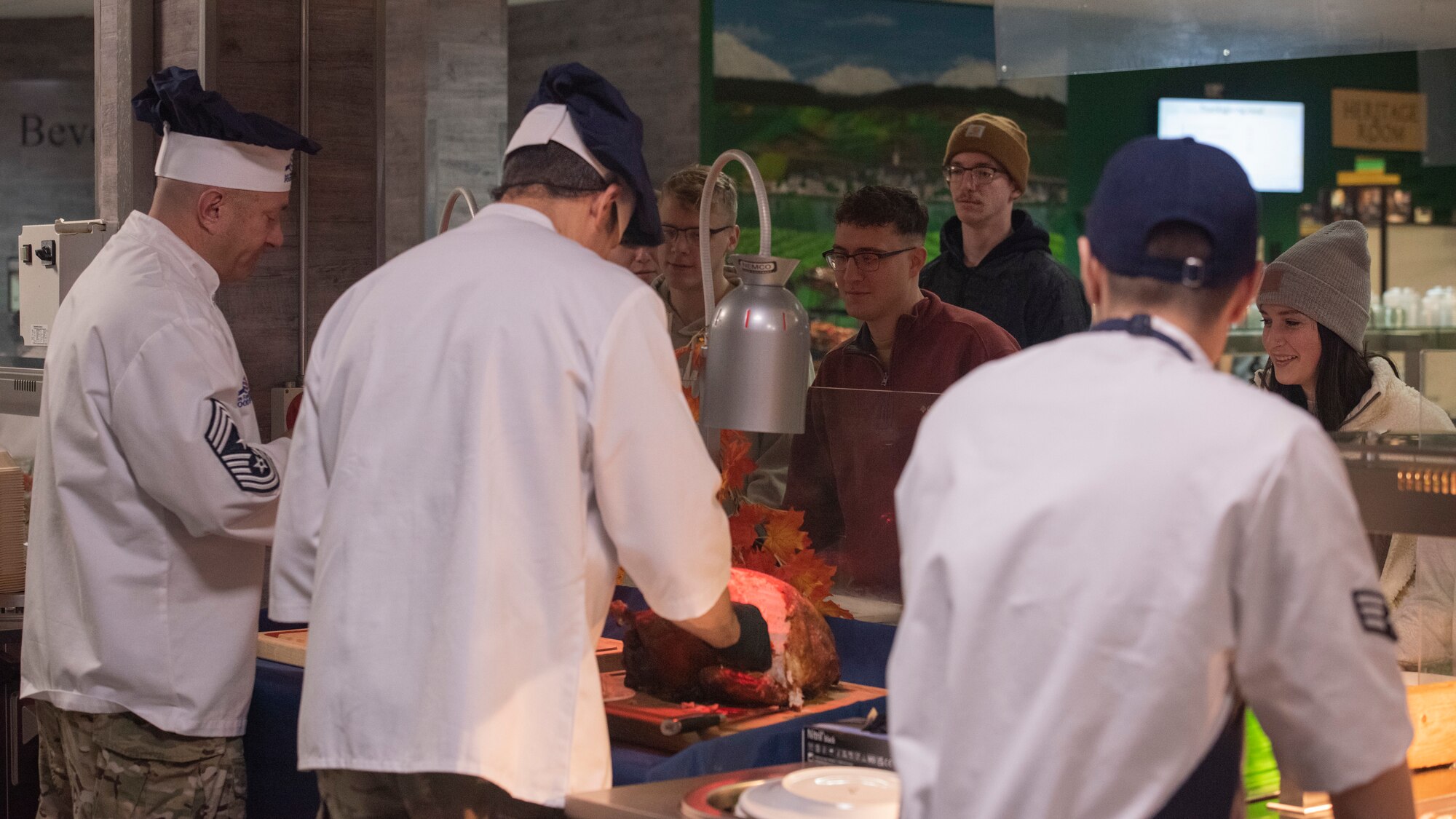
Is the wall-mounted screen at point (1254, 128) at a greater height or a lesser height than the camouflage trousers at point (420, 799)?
greater

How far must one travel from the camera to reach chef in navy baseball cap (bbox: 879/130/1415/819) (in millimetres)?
1262

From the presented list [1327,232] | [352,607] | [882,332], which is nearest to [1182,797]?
[352,607]

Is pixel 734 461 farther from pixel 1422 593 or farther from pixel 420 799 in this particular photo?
pixel 1422 593

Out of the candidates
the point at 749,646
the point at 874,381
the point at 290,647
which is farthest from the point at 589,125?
the point at 874,381

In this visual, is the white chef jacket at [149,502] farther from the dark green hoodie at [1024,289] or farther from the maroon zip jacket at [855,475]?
the dark green hoodie at [1024,289]

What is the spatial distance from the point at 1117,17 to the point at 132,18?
8.21 feet

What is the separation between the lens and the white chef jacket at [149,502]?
261cm

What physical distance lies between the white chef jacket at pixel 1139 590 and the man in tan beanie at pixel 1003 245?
3065 mm

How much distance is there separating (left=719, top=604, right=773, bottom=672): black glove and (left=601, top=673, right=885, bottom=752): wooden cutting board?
75 millimetres

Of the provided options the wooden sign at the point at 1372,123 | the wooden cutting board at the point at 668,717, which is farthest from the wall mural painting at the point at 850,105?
the wooden cutting board at the point at 668,717

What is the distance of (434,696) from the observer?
1895 millimetres

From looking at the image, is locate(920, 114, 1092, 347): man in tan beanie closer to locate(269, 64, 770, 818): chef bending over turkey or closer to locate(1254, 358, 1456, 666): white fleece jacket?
locate(1254, 358, 1456, 666): white fleece jacket

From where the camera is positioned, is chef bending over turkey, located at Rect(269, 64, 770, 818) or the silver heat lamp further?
the silver heat lamp

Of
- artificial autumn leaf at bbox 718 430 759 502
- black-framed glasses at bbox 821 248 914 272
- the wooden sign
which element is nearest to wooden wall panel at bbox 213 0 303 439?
black-framed glasses at bbox 821 248 914 272
